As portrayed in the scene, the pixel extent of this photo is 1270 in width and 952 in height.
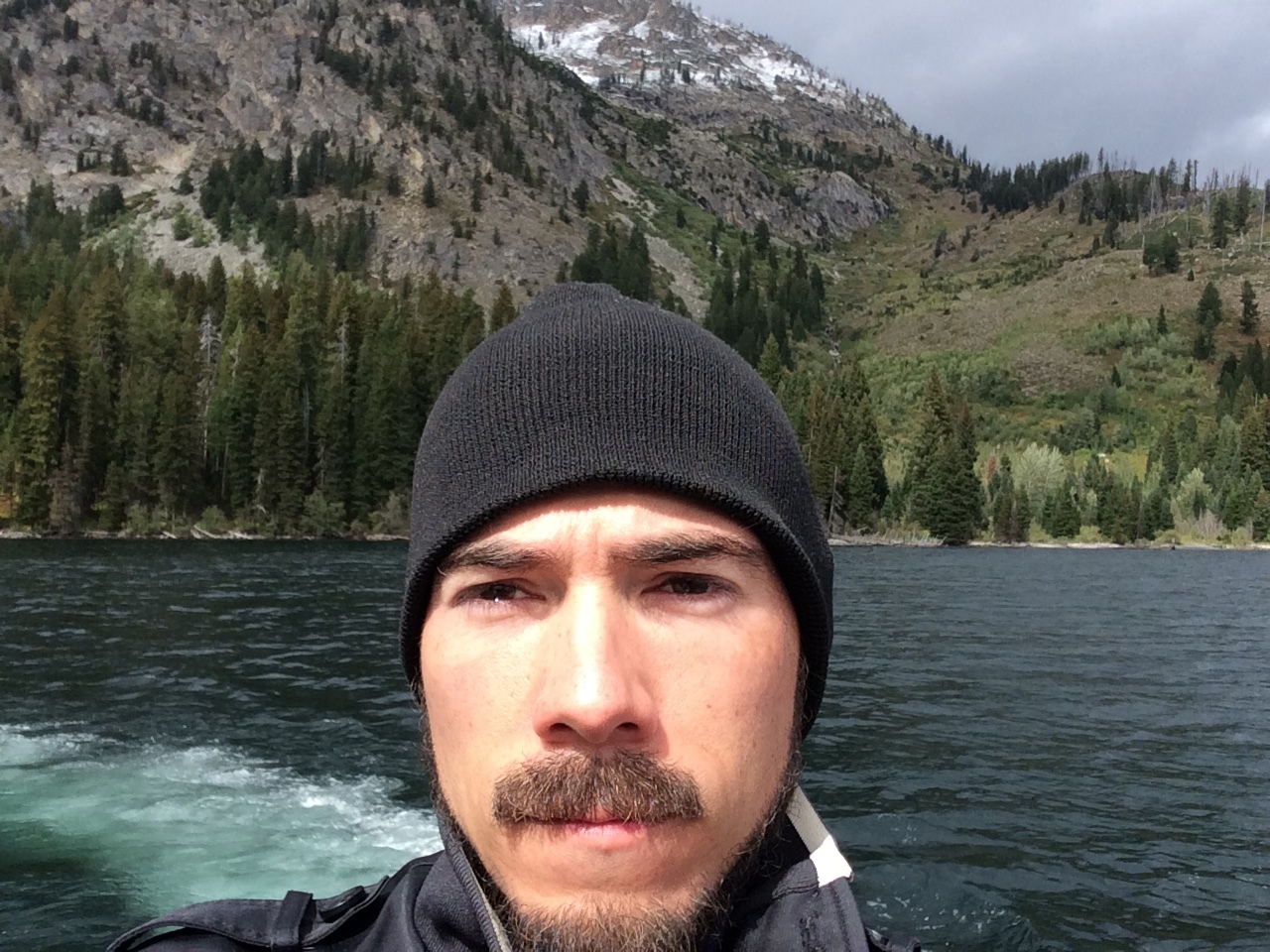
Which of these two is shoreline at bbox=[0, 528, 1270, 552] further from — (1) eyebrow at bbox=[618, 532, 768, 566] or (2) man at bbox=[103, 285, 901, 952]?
(1) eyebrow at bbox=[618, 532, 768, 566]

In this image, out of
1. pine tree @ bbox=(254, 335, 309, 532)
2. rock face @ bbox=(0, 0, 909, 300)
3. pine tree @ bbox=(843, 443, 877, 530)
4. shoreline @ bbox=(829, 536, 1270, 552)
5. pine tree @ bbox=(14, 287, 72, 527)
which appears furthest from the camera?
rock face @ bbox=(0, 0, 909, 300)

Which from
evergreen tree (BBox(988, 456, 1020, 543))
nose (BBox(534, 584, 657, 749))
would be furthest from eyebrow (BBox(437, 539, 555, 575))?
evergreen tree (BBox(988, 456, 1020, 543))

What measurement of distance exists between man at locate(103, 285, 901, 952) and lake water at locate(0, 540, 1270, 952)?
682cm

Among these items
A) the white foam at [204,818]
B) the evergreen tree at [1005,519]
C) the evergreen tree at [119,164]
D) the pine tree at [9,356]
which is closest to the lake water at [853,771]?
the white foam at [204,818]

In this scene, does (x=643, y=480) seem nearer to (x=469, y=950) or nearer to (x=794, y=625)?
(x=794, y=625)

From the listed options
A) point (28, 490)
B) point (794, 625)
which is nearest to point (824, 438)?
point (28, 490)

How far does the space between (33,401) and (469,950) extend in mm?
73994

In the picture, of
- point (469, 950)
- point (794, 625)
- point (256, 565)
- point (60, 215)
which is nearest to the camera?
point (469, 950)

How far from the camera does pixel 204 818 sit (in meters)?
9.82

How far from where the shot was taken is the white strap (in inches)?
76.3

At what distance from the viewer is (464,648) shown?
191 cm

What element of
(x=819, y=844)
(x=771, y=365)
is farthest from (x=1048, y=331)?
(x=819, y=844)

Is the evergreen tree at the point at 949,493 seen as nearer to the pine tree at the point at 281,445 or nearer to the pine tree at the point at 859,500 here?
the pine tree at the point at 859,500

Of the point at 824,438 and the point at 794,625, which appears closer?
the point at 794,625
